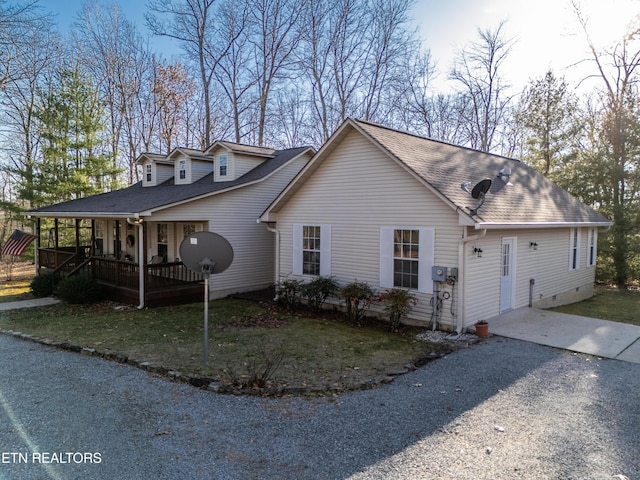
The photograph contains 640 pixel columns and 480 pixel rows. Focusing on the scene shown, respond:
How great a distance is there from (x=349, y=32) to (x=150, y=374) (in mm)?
23604

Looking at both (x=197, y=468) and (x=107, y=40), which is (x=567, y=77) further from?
(x=107, y=40)

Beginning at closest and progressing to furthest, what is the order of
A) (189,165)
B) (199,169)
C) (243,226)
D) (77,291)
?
(77,291), (243,226), (189,165), (199,169)

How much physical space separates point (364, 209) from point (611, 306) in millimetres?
9250

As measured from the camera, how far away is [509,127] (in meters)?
27.3

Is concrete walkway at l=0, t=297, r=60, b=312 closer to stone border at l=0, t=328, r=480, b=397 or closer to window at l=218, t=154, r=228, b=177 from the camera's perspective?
stone border at l=0, t=328, r=480, b=397

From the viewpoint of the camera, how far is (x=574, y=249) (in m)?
14.2

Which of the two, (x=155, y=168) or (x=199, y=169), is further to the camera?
(x=155, y=168)

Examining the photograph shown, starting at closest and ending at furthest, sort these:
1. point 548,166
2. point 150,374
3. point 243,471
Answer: point 243,471 < point 150,374 < point 548,166

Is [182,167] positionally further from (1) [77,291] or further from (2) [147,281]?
(1) [77,291]

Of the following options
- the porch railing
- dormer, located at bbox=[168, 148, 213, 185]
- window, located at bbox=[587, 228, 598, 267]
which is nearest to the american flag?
the porch railing

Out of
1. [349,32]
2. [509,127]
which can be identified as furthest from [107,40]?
[509,127]

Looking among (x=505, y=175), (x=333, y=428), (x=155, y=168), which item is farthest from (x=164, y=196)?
(x=333, y=428)

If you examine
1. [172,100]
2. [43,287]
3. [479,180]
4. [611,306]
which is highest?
[172,100]

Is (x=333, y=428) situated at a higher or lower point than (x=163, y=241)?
lower
